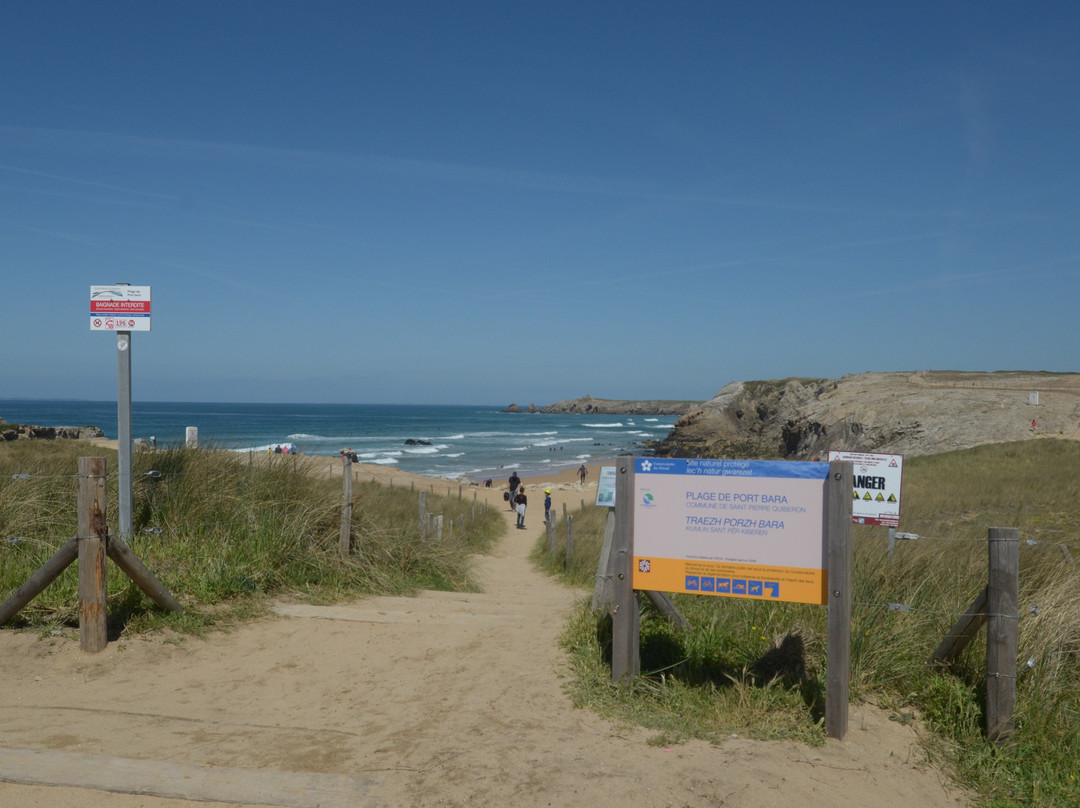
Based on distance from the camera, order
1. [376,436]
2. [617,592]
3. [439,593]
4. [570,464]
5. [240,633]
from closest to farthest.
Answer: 1. [617,592]
2. [240,633]
3. [439,593]
4. [570,464]
5. [376,436]

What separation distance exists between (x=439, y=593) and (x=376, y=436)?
95.2m

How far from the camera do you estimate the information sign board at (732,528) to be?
192 inches

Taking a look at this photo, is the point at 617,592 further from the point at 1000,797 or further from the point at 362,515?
the point at 362,515

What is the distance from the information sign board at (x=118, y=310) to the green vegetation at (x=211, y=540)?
5.06 ft

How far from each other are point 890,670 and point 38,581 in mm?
6400

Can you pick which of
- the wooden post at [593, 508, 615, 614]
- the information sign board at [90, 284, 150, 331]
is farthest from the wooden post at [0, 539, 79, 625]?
the wooden post at [593, 508, 615, 614]

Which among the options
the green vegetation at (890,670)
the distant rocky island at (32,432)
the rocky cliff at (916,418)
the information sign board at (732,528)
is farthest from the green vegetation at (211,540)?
the distant rocky island at (32,432)

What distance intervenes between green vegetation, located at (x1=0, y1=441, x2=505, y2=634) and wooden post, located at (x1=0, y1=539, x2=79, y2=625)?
0.29m

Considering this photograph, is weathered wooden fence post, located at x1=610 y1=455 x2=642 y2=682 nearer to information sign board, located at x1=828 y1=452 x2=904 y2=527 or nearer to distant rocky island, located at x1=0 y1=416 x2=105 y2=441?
information sign board, located at x1=828 y1=452 x2=904 y2=527

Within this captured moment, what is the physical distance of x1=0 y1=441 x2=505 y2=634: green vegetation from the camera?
6.78m

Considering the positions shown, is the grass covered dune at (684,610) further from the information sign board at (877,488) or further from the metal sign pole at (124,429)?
the information sign board at (877,488)

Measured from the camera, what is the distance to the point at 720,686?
5.34 m

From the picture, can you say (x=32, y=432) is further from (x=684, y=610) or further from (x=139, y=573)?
(x=684, y=610)

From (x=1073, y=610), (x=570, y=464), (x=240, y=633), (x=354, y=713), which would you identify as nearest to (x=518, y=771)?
(x=354, y=713)
